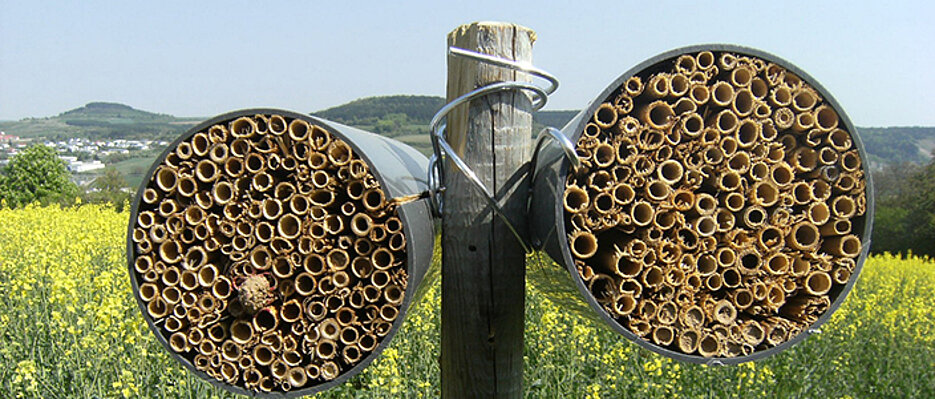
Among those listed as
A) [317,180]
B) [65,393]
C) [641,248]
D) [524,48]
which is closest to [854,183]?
[641,248]

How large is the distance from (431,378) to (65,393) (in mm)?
2652

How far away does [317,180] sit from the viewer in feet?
3.96

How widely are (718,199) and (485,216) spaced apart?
1.87ft

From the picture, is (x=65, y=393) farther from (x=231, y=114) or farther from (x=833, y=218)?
(x=833, y=218)

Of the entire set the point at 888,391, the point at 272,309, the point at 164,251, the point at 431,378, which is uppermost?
the point at 164,251

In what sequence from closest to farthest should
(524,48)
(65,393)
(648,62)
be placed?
(648,62)
(524,48)
(65,393)

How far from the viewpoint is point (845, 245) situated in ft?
3.72

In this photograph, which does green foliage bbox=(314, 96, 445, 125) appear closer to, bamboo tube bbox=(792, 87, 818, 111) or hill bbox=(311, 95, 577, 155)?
hill bbox=(311, 95, 577, 155)

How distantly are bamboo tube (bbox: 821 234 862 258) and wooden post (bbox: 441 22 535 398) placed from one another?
0.72m

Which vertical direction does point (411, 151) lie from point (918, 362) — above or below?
above

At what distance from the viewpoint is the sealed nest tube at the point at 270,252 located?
1183 mm

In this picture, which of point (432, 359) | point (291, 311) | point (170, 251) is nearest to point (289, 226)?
point (291, 311)

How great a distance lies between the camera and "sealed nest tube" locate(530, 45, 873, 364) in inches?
Answer: 43.9

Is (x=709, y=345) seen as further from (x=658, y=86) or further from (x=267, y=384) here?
(x=267, y=384)
